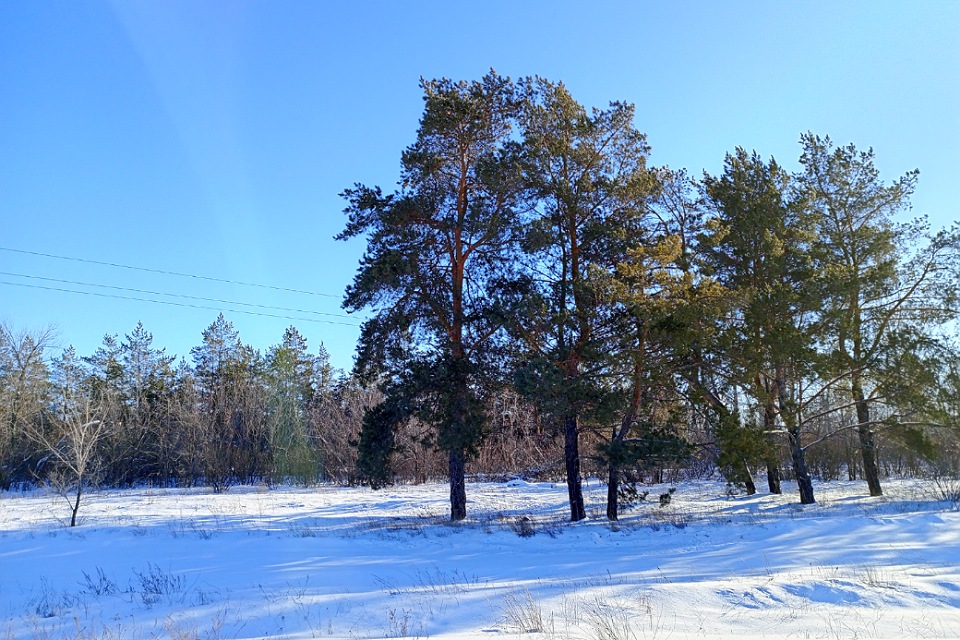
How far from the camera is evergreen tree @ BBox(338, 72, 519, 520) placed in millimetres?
17203

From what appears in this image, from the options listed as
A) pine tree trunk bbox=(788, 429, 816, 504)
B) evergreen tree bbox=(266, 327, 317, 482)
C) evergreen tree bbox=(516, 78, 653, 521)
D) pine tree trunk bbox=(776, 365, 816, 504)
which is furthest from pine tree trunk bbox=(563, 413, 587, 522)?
evergreen tree bbox=(266, 327, 317, 482)

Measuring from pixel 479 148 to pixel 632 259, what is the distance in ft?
19.9

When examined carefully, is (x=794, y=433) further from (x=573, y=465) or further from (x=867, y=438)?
(x=573, y=465)

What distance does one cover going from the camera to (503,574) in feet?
32.6

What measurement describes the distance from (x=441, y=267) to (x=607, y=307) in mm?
5362

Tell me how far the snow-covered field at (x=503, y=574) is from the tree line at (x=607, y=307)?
250 cm

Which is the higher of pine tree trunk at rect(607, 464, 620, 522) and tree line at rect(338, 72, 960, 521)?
tree line at rect(338, 72, 960, 521)

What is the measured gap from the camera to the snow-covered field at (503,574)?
6.15m

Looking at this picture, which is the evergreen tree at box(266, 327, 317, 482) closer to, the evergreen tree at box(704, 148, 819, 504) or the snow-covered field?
the snow-covered field

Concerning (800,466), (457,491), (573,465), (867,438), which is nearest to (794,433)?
(800,466)

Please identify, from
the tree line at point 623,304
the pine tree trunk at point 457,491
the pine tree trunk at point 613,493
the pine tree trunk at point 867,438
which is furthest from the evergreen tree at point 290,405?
the pine tree trunk at point 867,438

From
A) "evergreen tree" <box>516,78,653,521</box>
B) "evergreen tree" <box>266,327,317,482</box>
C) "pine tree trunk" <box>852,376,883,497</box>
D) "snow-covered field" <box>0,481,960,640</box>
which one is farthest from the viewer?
"evergreen tree" <box>266,327,317,482</box>

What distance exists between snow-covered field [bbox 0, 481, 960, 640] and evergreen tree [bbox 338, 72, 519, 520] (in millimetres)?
3339

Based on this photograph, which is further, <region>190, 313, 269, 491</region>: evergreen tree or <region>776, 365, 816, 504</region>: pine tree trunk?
<region>190, 313, 269, 491</region>: evergreen tree
